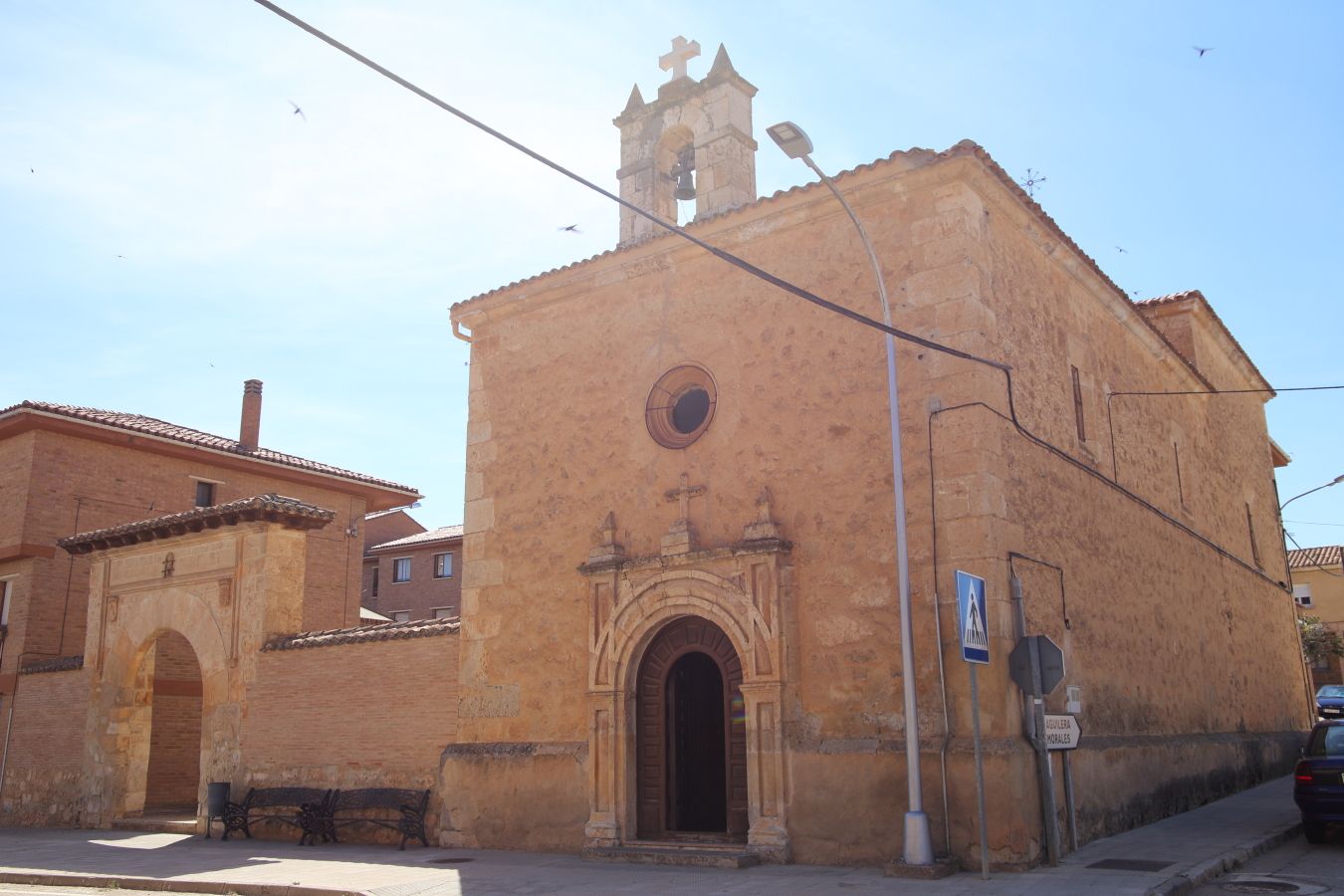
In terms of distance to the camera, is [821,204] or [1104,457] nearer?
[821,204]

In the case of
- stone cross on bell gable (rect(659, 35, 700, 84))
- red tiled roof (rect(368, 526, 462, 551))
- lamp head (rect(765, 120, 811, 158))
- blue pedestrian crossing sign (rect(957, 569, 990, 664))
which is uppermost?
stone cross on bell gable (rect(659, 35, 700, 84))

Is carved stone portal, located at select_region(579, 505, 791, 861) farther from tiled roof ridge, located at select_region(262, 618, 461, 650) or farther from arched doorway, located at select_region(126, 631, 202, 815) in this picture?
arched doorway, located at select_region(126, 631, 202, 815)

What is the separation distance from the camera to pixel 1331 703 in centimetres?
3009

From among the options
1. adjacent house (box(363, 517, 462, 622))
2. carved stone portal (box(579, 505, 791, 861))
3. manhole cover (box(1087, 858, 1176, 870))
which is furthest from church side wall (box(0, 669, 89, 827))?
adjacent house (box(363, 517, 462, 622))

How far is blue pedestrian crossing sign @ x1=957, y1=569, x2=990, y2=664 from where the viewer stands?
9.19m

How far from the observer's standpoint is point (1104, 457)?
45.9 ft

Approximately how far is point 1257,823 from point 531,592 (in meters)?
8.88

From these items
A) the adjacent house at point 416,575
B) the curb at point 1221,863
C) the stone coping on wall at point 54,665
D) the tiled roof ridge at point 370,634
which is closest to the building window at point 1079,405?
the curb at point 1221,863

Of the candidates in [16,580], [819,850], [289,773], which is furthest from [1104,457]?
[16,580]

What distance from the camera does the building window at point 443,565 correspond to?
134 ft

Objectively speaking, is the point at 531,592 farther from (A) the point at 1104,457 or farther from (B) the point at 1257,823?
(B) the point at 1257,823

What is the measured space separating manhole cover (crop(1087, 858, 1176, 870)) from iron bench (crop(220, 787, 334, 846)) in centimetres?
958

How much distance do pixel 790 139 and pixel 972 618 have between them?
4.45 metres

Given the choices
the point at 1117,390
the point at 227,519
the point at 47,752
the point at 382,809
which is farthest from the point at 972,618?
the point at 47,752
